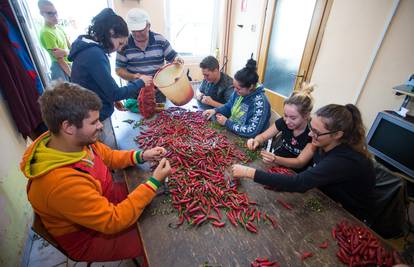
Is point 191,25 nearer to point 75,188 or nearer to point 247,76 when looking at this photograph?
point 247,76

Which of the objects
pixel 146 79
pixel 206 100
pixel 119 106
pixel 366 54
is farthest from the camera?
pixel 206 100

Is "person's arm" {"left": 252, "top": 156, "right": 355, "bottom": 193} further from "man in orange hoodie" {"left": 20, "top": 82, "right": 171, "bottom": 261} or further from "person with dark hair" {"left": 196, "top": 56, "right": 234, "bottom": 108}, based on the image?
"person with dark hair" {"left": 196, "top": 56, "right": 234, "bottom": 108}

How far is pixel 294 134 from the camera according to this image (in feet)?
6.97

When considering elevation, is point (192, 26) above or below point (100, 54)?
above

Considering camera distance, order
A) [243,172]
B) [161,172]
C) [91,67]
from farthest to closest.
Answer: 1. [91,67]
2. [243,172]
3. [161,172]

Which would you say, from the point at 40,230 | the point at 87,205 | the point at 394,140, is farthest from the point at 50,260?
the point at 394,140

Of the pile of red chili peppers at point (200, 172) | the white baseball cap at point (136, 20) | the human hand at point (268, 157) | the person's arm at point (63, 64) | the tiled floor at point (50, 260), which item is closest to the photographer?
the pile of red chili peppers at point (200, 172)

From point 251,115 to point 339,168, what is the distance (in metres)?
1.18

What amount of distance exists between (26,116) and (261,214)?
2.79m

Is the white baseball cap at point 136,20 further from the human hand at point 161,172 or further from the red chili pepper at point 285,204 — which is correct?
the red chili pepper at point 285,204

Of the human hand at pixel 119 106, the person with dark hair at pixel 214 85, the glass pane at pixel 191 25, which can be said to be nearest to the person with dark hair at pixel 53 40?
the human hand at pixel 119 106

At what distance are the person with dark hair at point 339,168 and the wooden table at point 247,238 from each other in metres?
Answer: 0.14

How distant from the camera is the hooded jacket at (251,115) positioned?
7.70 feet

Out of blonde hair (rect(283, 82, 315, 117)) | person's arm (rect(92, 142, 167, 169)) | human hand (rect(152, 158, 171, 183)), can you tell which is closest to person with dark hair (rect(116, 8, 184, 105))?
person's arm (rect(92, 142, 167, 169))
